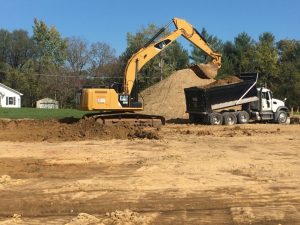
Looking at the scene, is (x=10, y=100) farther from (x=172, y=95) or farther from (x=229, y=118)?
(x=229, y=118)

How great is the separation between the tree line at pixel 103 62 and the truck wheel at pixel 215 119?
3134 centimetres

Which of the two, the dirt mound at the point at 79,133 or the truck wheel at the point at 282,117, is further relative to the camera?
the truck wheel at the point at 282,117

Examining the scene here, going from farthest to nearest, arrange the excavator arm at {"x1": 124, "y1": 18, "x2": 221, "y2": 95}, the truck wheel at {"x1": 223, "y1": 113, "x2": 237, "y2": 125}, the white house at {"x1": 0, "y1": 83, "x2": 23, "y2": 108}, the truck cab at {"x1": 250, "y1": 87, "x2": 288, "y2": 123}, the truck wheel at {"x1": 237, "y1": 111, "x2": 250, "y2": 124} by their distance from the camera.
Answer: the white house at {"x1": 0, "y1": 83, "x2": 23, "y2": 108}, the truck cab at {"x1": 250, "y1": 87, "x2": 288, "y2": 123}, the truck wheel at {"x1": 237, "y1": 111, "x2": 250, "y2": 124}, the truck wheel at {"x1": 223, "y1": 113, "x2": 237, "y2": 125}, the excavator arm at {"x1": 124, "y1": 18, "x2": 221, "y2": 95}

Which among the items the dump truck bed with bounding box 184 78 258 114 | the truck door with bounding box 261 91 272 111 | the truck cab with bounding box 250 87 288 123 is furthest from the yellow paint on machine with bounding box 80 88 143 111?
the truck door with bounding box 261 91 272 111

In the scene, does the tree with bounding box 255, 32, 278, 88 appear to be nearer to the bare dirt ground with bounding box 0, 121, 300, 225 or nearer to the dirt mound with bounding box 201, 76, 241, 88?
the dirt mound with bounding box 201, 76, 241, 88

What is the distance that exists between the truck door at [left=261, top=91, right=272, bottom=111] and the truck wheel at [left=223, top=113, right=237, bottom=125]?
1.99m

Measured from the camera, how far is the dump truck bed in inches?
981

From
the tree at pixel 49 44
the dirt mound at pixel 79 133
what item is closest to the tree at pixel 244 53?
the tree at pixel 49 44

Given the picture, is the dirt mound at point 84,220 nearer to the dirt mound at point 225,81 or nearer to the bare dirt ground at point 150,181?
the bare dirt ground at point 150,181

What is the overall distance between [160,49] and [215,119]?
4730mm

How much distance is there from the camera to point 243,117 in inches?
1015

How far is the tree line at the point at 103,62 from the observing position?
6531 centimetres

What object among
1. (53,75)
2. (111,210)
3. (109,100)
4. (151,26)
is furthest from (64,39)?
(111,210)

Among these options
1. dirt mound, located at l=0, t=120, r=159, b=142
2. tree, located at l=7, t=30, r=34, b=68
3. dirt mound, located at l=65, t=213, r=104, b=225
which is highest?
tree, located at l=7, t=30, r=34, b=68
